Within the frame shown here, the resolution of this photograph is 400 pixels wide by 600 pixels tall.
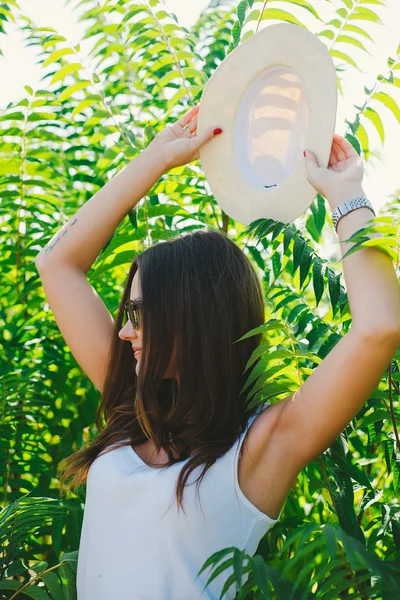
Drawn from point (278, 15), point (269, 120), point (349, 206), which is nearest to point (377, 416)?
point (349, 206)

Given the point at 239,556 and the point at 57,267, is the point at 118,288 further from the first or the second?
the point at 239,556

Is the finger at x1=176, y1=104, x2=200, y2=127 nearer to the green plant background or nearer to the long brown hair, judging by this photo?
the green plant background

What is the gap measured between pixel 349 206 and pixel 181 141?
69 centimetres

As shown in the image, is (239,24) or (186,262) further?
(239,24)

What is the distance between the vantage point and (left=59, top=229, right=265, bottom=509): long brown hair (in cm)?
204

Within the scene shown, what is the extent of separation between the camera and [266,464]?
189 cm

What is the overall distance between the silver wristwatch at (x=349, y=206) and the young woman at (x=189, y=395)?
0.06 ft

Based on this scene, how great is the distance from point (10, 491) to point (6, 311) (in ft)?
2.43

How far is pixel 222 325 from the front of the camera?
81.4 inches

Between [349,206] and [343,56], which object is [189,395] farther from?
[343,56]

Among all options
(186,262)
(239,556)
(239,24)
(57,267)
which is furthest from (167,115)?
(239,556)

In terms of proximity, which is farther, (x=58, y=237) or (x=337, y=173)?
(x=58, y=237)

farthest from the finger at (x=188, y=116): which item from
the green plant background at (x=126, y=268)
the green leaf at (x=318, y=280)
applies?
the green leaf at (x=318, y=280)

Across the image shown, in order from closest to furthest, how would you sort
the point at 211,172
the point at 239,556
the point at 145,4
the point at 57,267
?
the point at 239,556 < the point at 211,172 < the point at 57,267 < the point at 145,4
